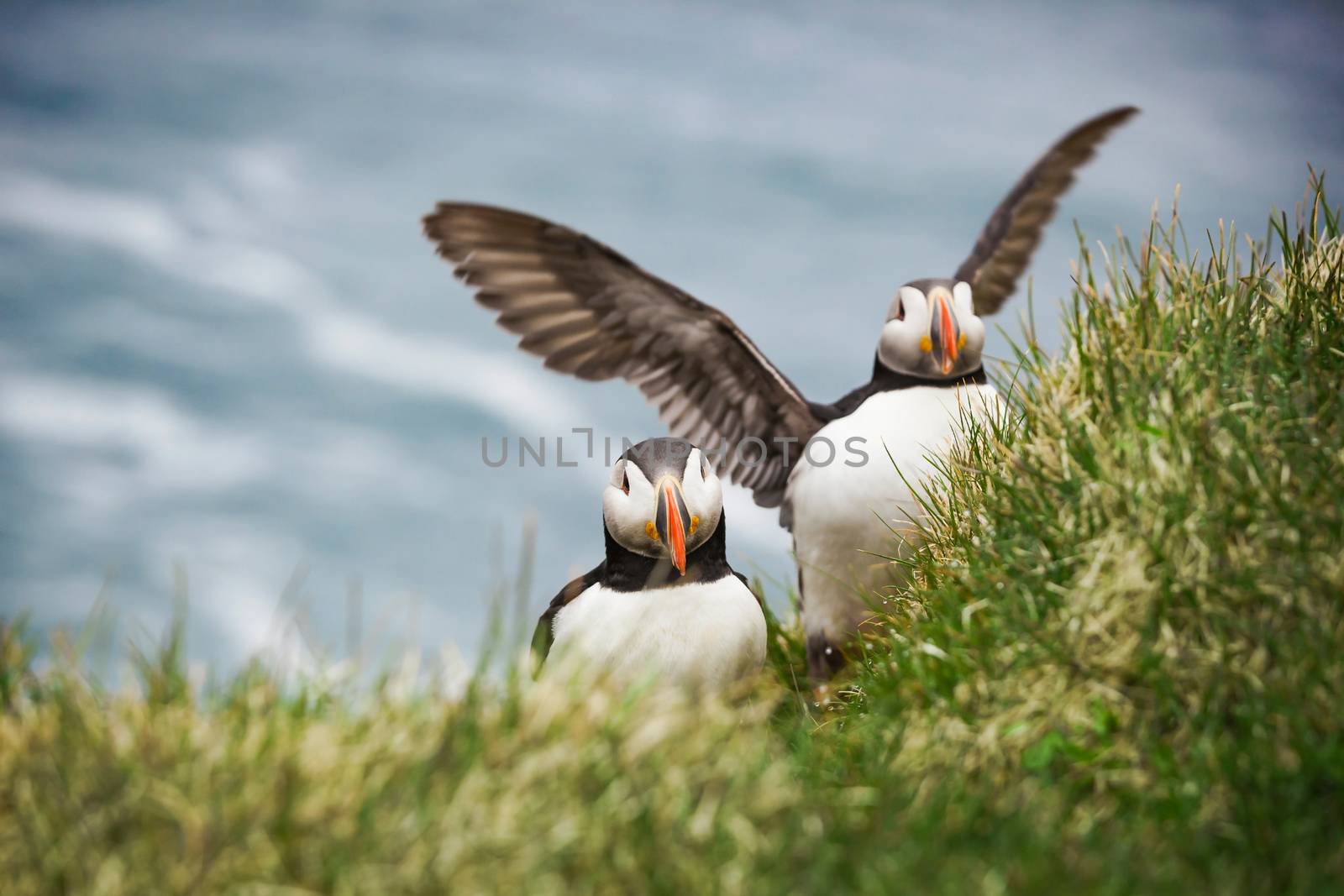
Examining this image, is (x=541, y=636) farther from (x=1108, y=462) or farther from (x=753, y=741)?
(x=1108, y=462)

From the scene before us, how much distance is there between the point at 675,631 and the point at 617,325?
7.90 feet

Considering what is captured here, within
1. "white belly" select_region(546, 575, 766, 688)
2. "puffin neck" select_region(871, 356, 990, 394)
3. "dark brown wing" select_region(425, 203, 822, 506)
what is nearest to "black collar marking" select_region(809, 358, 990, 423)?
"puffin neck" select_region(871, 356, 990, 394)

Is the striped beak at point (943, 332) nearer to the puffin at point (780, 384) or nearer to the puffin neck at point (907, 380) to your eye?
the puffin at point (780, 384)

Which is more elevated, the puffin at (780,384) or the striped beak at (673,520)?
the puffin at (780,384)

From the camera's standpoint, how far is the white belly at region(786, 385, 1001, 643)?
5.62 metres

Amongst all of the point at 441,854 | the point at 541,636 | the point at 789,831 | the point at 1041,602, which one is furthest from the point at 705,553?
the point at 441,854

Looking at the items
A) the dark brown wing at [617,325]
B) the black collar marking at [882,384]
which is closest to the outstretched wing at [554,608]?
the dark brown wing at [617,325]

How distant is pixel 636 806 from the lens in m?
2.67

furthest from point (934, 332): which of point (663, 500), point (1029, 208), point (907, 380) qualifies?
point (1029, 208)

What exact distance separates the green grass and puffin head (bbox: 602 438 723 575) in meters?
0.85

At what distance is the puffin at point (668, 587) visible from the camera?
4.15 metres

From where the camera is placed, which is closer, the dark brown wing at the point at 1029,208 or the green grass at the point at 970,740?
the green grass at the point at 970,740

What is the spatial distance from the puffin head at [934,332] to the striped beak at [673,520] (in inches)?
82.7

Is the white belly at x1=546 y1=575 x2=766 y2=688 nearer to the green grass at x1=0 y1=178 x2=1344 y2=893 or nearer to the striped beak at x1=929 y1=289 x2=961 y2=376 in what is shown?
the green grass at x1=0 y1=178 x2=1344 y2=893
